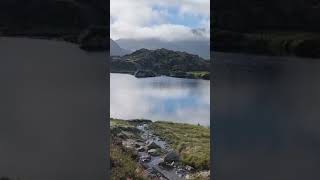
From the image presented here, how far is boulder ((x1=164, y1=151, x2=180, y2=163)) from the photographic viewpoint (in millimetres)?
5980

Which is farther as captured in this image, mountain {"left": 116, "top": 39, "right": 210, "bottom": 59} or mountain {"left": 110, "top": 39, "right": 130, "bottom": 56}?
mountain {"left": 110, "top": 39, "right": 130, "bottom": 56}

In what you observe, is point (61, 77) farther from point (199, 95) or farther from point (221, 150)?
point (199, 95)

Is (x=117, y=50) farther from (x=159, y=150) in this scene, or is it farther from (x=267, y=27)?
(x=267, y=27)

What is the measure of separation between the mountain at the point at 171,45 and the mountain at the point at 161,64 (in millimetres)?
56

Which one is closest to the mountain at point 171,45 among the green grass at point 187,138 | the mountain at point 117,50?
the mountain at point 117,50

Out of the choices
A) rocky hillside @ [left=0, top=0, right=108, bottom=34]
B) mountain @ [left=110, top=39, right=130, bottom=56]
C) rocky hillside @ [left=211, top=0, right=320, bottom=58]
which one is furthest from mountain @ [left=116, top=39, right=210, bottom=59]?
rocky hillside @ [left=0, top=0, right=108, bottom=34]

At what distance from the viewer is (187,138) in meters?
6.30

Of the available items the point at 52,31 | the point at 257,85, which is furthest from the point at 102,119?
the point at 257,85

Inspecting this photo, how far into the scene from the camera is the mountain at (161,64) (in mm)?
5844

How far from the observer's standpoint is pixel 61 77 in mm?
3785

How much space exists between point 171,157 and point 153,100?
0.82 metres

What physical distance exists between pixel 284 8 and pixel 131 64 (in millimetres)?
2875

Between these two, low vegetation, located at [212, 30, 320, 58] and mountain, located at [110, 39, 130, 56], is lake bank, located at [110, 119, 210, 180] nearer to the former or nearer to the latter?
mountain, located at [110, 39, 130, 56]

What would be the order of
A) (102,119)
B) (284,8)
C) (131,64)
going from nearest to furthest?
1. (284,8)
2. (102,119)
3. (131,64)
